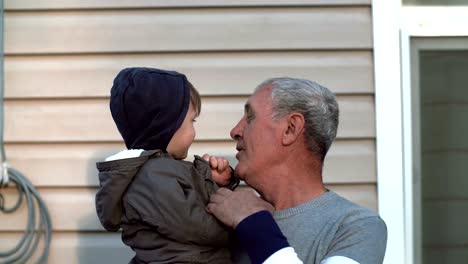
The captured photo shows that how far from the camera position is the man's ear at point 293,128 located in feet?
6.77

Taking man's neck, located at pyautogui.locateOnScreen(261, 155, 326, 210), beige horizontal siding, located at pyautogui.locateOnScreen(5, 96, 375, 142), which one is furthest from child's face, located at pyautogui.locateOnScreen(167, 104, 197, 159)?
beige horizontal siding, located at pyautogui.locateOnScreen(5, 96, 375, 142)

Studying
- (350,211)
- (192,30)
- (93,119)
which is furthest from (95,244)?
(350,211)

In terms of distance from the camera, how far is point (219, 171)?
86.3 inches

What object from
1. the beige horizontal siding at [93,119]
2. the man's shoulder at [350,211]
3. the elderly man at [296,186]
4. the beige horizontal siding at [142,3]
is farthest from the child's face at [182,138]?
the beige horizontal siding at [142,3]

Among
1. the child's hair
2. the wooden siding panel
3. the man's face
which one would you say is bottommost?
the wooden siding panel

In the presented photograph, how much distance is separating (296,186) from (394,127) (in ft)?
4.31

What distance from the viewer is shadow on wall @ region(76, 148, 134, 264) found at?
334 centimetres

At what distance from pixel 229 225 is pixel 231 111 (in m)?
1.40

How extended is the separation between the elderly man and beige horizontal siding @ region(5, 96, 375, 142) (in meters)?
1.18

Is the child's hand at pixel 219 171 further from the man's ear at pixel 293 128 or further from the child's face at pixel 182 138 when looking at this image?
the man's ear at pixel 293 128

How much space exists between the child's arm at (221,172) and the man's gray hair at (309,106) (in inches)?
8.2

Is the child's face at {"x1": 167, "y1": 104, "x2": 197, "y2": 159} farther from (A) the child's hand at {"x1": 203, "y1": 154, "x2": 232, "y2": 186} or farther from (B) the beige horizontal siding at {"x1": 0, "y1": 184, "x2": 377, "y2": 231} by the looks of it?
(B) the beige horizontal siding at {"x1": 0, "y1": 184, "x2": 377, "y2": 231}

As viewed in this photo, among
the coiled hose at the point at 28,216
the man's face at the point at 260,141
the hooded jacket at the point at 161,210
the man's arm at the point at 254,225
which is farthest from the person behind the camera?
the coiled hose at the point at 28,216

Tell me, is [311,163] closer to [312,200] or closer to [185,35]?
[312,200]
